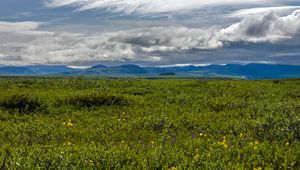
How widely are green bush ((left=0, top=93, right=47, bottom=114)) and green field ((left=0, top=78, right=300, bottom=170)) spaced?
5cm

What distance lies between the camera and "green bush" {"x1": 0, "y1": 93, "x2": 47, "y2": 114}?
62.2 feet

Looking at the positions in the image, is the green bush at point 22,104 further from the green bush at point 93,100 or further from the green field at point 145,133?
the green bush at point 93,100

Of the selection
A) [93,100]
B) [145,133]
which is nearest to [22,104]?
[93,100]

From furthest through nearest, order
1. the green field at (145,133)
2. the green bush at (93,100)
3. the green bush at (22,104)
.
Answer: the green bush at (93,100) < the green bush at (22,104) < the green field at (145,133)

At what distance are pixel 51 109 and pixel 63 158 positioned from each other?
11.6m

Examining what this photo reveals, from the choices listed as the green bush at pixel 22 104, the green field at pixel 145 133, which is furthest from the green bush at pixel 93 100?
the green bush at pixel 22 104

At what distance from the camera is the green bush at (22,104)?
62.2 ft

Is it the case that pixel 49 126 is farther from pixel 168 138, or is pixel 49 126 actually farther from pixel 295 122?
pixel 295 122

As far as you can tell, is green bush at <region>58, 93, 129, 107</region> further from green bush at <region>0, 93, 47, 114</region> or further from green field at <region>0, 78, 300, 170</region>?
green bush at <region>0, 93, 47, 114</region>

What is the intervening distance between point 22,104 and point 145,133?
27.6 feet

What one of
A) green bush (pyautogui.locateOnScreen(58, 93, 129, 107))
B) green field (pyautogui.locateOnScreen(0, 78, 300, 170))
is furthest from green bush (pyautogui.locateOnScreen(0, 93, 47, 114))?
green bush (pyautogui.locateOnScreen(58, 93, 129, 107))

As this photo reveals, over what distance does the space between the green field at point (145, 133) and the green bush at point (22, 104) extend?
0.05m

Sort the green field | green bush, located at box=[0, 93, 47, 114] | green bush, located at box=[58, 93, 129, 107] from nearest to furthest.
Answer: the green field
green bush, located at box=[0, 93, 47, 114]
green bush, located at box=[58, 93, 129, 107]

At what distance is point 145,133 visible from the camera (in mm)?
13734
